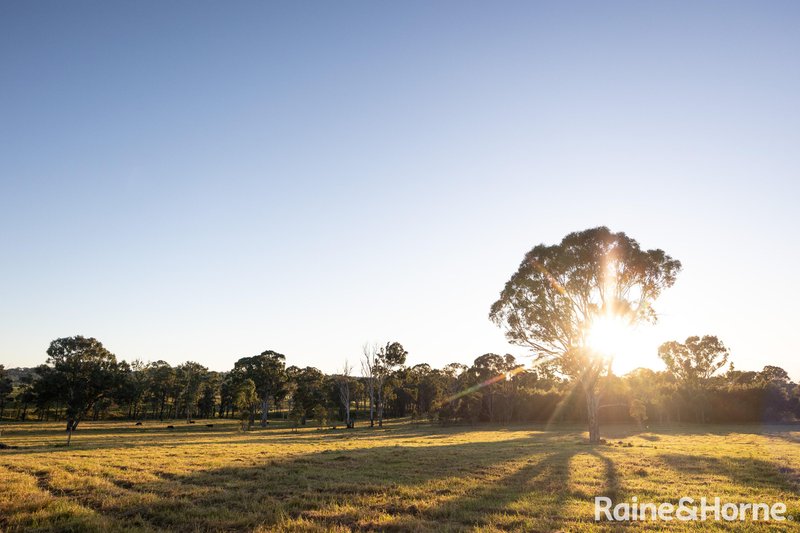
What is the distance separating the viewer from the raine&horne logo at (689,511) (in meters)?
10.3

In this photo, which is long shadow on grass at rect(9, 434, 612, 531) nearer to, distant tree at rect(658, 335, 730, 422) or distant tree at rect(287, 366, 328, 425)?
distant tree at rect(287, 366, 328, 425)

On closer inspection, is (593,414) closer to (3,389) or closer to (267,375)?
(267,375)

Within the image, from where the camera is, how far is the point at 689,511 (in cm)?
1097

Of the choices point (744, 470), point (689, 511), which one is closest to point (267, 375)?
point (744, 470)

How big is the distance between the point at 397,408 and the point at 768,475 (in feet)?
335

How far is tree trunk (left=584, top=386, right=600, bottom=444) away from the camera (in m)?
37.2

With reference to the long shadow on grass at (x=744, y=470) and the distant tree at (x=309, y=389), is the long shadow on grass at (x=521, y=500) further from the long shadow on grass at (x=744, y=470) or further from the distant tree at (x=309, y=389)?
the distant tree at (x=309, y=389)

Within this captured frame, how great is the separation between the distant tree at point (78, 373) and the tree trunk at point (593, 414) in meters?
56.5

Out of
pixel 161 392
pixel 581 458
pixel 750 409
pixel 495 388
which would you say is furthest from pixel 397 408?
pixel 581 458

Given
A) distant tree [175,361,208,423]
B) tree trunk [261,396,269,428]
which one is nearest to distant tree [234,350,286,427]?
tree trunk [261,396,269,428]

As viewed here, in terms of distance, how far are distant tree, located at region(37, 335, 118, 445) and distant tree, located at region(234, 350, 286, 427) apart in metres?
29.0

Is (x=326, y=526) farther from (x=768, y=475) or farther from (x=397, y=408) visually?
(x=397, y=408)

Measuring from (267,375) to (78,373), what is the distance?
107 ft

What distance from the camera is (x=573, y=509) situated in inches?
435
